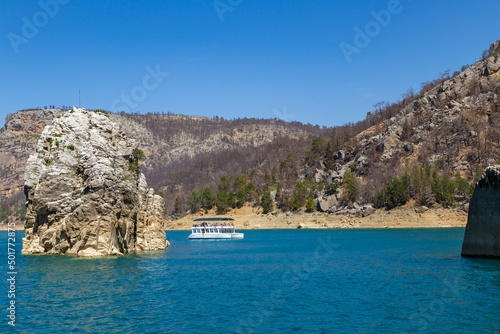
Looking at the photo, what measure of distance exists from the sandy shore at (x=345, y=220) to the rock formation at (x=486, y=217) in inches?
3533

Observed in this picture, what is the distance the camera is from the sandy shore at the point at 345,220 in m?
134

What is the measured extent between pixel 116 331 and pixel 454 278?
93.0ft

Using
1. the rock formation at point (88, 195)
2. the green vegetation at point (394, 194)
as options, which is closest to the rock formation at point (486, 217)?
the rock formation at point (88, 195)

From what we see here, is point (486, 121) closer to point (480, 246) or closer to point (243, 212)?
point (243, 212)

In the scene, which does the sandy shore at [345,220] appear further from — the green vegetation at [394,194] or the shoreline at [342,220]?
the green vegetation at [394,194]

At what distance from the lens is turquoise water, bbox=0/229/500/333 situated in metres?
24.8

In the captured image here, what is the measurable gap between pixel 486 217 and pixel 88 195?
140 ft

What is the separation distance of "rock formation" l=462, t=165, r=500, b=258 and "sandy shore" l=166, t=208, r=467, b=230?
3533 inches

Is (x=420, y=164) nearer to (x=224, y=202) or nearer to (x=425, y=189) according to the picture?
(x=425, y=189)

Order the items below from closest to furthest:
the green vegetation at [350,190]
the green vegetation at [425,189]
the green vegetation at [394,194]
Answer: the green vegetation at [425,189] < the green vegetation at [394,194] < the green vegetation at [350,190]

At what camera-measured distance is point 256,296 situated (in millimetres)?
32719

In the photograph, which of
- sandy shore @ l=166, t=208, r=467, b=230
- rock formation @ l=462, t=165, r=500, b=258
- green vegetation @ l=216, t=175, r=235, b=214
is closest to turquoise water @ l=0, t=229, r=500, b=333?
rock formation @ l=462, t=165, r=500, b=258

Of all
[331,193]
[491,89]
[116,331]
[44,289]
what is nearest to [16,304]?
[44,289]

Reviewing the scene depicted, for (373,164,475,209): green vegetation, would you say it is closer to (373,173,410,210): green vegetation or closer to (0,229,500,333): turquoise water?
(373,173,410,210): green vegetation
